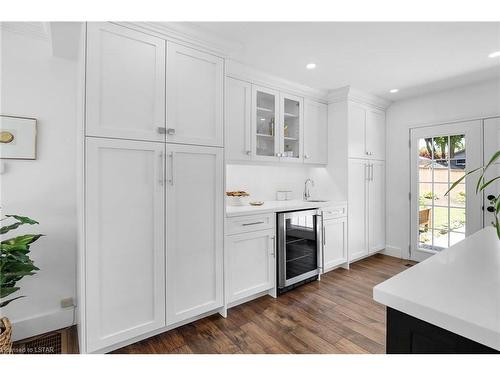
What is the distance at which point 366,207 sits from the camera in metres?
3.75

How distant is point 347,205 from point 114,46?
3.01 meters

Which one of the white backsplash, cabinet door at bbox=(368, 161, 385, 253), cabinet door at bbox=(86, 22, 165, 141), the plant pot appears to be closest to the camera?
the plant pot

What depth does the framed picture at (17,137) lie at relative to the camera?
1938mm

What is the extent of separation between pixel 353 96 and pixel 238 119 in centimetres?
173

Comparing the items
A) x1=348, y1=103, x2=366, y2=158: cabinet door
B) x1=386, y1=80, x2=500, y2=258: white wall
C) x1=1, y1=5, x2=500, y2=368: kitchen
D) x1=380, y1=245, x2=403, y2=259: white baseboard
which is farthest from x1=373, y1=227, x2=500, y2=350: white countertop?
x1=380, y1=245, x2=403, y2=259: white baseboard

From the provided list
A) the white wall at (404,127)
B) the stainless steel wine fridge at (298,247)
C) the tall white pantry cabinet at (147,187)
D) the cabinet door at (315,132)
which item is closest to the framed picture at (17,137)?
the tall white pantry cabinet at (147,187)

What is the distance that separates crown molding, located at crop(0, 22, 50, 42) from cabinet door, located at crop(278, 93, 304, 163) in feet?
7.69

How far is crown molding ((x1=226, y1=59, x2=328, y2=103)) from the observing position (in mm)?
2687

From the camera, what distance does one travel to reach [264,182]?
3396 mm

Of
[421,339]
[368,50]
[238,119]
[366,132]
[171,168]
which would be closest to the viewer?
[421,339]

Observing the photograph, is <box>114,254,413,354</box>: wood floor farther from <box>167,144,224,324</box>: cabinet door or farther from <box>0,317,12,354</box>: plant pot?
<box>0,317,12,354</box>: plant pot

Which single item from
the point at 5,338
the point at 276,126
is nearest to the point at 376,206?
the point at 276,126

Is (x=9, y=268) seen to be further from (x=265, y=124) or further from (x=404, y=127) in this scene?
(x=404, y=127)

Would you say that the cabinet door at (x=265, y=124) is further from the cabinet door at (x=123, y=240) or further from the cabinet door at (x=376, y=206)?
the cabinet door at (x=376, y=206)
